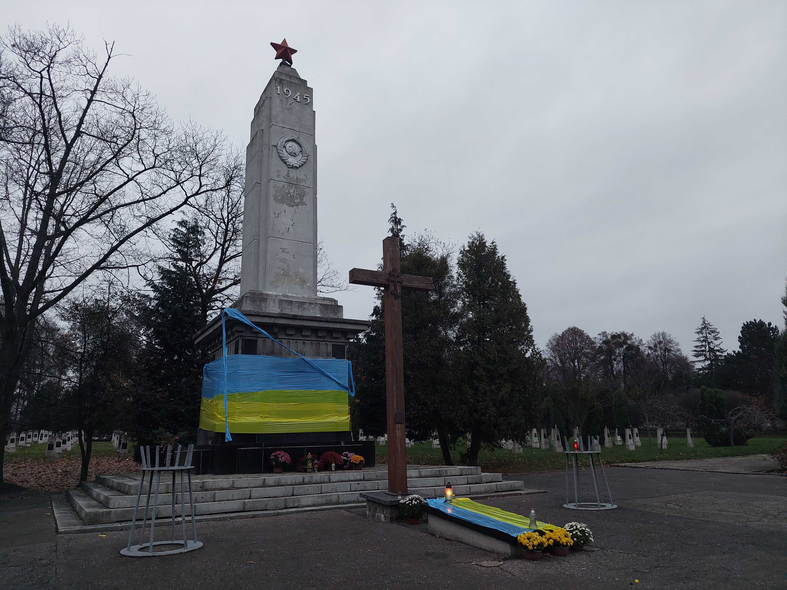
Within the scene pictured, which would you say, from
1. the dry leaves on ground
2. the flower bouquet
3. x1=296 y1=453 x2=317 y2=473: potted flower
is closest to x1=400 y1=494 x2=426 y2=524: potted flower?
x1=296 y1=453 x2=317 y2=473: potted flower

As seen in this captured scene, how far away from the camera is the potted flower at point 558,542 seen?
219 inches

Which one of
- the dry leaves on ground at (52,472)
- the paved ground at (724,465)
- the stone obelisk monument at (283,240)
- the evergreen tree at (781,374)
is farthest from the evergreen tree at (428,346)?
the evergreen tree at (781,374)

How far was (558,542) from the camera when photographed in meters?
5.58

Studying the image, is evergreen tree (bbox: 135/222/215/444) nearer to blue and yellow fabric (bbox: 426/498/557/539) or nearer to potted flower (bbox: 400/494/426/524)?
potted flower (bbox: 400/494/426/524)

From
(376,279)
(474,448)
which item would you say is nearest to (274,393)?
(376,279)

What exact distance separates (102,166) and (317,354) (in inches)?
344

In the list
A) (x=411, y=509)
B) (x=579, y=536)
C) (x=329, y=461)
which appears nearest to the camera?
(x=579, y=536)

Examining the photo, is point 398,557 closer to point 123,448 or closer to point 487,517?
point 487,517

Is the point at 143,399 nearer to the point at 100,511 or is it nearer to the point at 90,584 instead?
the point at 100,511

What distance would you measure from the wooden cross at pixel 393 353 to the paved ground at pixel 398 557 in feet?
2.80

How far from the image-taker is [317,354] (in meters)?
12.2

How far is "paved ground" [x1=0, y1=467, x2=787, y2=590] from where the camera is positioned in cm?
481

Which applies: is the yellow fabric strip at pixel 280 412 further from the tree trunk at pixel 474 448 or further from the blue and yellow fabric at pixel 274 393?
the tree trunk at pixel 474 448

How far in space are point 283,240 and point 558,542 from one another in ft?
30.6
